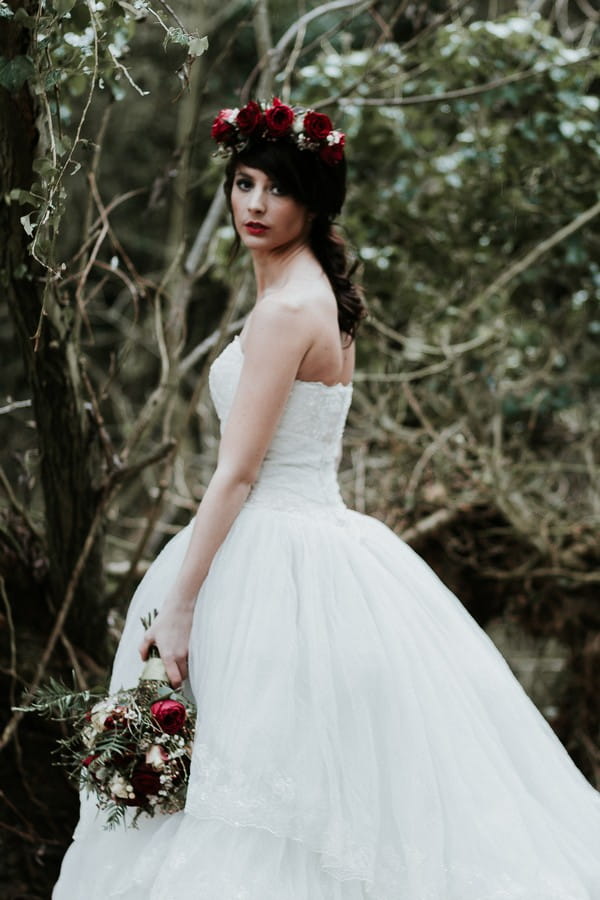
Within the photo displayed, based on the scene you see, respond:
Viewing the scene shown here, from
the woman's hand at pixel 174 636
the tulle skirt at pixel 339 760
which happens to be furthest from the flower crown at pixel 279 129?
the woman's hand at pixel 174 636

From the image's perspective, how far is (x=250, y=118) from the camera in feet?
6.77

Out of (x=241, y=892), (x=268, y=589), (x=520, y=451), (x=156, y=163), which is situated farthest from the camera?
(x=156, y=163)

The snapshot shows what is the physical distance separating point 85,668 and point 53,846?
1.66 feet

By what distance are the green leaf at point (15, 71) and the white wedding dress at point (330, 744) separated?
684mm

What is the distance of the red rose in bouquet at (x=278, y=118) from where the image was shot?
80.0 inches

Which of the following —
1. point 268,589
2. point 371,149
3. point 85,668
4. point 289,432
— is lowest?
point 85,668

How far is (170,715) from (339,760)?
31 centimetres

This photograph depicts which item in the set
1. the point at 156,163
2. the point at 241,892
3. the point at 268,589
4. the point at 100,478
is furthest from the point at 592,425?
the point at 156,163

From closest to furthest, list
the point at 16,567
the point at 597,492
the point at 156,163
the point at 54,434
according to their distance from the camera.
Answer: the point at 54,434 < the point at 16,567 < the point at 597,492 < the point at 156,163

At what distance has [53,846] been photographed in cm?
272

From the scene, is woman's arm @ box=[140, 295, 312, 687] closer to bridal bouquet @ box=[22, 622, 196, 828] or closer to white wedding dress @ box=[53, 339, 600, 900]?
white wedding dress @ box=[53, 339, 600, 900]

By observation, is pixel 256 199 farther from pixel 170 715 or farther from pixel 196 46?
pixel 170 715

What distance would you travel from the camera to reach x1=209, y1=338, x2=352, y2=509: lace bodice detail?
204cm

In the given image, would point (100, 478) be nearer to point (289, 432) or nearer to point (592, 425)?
point (289, 432)
